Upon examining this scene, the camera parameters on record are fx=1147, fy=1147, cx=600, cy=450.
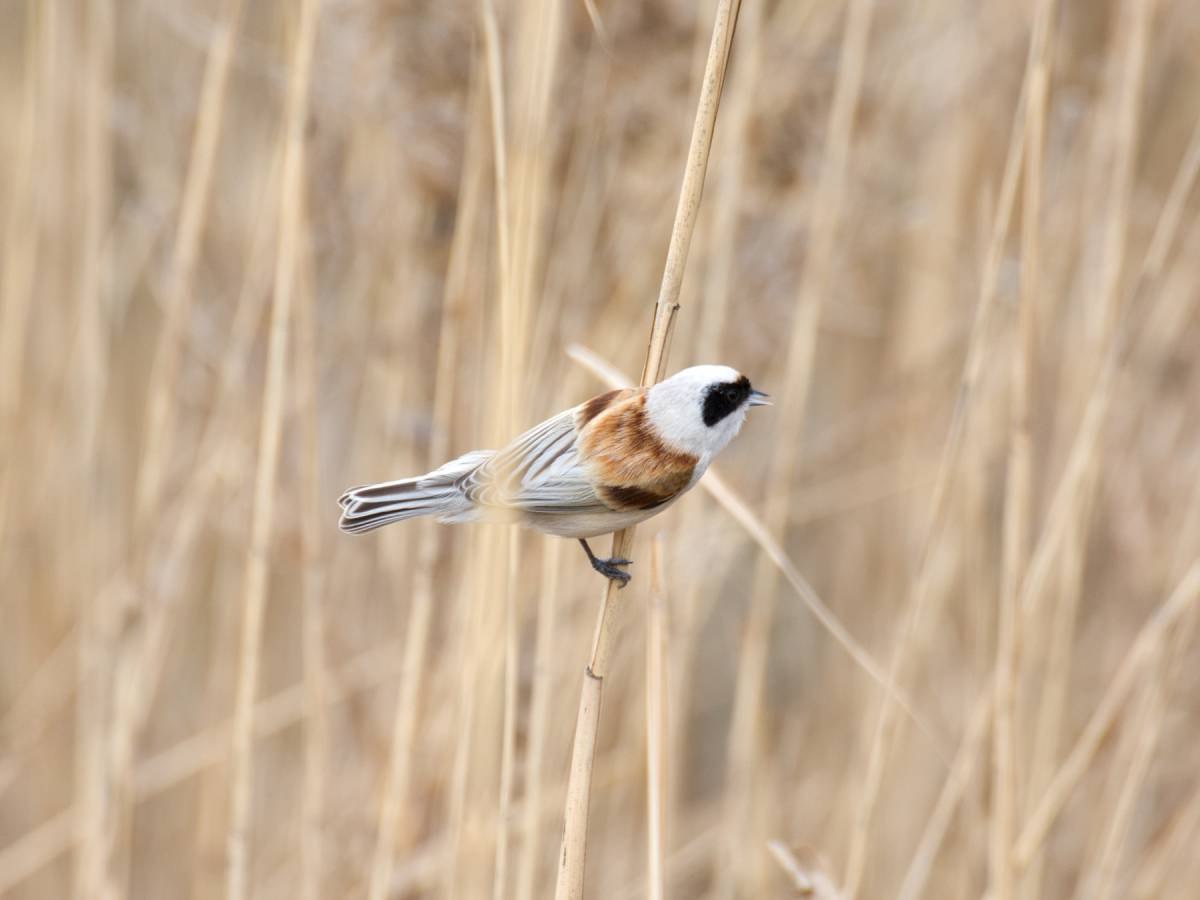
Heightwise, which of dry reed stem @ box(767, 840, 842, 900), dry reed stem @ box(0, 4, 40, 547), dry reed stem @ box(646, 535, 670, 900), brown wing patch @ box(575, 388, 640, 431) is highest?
dry reed stem @ box(0, 4, 40, 547)

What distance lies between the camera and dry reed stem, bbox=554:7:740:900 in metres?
0.96

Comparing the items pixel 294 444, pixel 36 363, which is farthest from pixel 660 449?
pixel 36 363

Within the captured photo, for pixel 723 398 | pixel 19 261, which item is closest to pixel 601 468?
pixel 723 398

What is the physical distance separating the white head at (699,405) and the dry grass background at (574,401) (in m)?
0.25

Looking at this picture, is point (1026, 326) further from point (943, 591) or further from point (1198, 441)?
point (1198, 441)

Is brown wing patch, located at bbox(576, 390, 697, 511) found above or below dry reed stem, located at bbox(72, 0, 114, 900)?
below

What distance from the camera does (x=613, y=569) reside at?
1114 mm

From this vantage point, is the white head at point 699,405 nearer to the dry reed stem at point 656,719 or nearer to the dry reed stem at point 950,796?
the dry reed stem at point 656,719

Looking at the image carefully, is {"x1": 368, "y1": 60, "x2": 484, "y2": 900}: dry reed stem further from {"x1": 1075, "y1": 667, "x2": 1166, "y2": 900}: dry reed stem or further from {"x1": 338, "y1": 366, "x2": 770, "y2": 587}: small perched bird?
{"x1": 1075, "y1": 667, "x2": 1166, "y2": 900}: dry reed stem

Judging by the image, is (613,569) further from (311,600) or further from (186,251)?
(186,251)

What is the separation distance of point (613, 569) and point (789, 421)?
2.18ft

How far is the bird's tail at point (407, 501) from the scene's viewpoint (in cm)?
100

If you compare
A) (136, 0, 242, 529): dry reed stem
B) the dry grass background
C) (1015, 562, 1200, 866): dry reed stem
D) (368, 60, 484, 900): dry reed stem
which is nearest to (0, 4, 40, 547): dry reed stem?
the dry grass background

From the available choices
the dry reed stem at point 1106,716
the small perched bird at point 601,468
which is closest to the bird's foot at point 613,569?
the small perched bird at point 601,468
